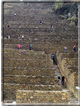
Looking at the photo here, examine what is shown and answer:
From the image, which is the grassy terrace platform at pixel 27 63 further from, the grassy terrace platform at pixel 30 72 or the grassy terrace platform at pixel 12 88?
the grassy terrace platform at pixel 12 88

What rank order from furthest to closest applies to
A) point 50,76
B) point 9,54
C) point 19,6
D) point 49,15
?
point 19,6
point 49,15
point 9,54
point 50,76

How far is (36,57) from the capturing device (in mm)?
13688

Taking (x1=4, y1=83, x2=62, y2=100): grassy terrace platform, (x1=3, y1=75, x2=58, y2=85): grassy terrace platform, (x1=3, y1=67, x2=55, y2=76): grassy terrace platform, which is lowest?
(x1=4, y1=83, x2=62, y2=100): grassy terrace platform

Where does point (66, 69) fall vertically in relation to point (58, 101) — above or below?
above

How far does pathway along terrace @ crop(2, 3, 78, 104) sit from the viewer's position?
24.8ft

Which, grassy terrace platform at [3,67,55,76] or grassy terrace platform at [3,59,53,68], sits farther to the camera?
grassy terrace platform at [3,59,53,68]

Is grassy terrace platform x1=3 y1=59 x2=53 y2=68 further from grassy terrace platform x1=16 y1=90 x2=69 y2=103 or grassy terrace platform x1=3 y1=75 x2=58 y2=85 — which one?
grassy terrace platform x1=16 y1=90 x2=69 y2=103

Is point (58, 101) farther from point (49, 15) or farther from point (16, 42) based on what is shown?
point (49, 15)

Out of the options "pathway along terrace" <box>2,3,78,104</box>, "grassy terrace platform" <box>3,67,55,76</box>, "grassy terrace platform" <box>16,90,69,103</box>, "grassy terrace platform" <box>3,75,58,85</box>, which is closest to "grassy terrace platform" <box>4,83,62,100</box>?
"pathway along terrace" <box>2,3,78,104</box>

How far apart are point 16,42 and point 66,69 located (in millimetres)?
7525

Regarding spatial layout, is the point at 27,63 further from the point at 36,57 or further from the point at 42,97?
the point at 42,97

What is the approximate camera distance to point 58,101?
7043mm

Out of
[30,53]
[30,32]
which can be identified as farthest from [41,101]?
[30,32]

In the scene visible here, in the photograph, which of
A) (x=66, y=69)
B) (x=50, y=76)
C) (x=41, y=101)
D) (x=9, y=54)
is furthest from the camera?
(x=9, y=54)
